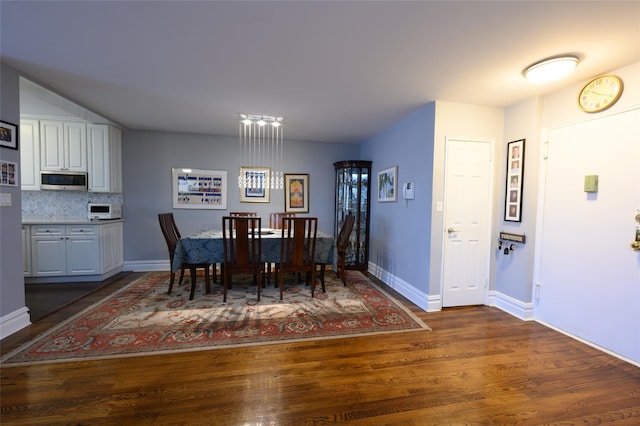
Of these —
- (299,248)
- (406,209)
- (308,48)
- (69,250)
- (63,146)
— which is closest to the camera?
(308,48)

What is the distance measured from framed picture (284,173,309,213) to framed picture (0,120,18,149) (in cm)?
326

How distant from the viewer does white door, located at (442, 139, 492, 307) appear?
117 inches

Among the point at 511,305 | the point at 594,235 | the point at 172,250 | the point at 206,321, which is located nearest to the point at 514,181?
the point at 594,235

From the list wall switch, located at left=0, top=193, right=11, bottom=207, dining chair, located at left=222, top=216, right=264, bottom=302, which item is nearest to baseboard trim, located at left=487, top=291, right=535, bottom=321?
dining chair, located at left=222, top=216, right=264, bottom=302

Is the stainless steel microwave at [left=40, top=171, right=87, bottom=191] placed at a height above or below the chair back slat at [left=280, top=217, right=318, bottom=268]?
above

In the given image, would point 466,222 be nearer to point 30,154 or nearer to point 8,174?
point 8,174

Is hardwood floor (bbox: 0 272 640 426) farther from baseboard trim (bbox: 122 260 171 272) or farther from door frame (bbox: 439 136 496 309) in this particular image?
baseboard trim (bbox: 122 260 171 272)

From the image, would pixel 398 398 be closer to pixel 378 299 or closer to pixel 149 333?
pixel 378 299

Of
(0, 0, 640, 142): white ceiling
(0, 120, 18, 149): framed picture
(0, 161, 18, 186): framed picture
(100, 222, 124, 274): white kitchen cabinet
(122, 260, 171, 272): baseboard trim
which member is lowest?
(122, 260, 171, 272): baseboard trim

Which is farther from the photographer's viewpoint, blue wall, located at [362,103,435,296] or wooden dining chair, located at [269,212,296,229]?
wooden dining chair, located at [269,212,296,229]

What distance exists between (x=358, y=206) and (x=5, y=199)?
414 centimetres

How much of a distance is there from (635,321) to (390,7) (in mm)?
2925

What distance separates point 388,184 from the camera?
155 inches

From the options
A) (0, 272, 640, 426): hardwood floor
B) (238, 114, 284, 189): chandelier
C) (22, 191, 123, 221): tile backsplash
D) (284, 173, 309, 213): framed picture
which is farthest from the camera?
(284, 173, 309, 213): framed picture
